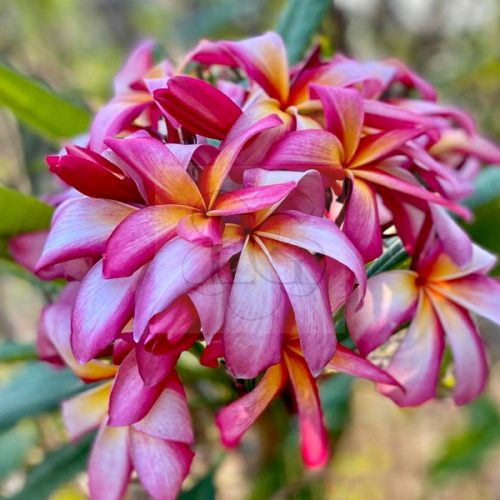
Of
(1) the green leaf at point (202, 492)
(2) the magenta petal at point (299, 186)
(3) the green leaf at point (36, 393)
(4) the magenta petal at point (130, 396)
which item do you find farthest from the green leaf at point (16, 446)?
(2) the magenta petal at point (299, 186)

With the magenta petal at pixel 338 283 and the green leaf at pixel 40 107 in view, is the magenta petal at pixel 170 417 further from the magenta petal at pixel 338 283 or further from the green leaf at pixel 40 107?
the green leaf at pixel 40 107

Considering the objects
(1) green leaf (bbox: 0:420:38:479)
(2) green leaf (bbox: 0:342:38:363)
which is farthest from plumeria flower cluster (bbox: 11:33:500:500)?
(1) green leaf (bbox: 0:420:38:479)

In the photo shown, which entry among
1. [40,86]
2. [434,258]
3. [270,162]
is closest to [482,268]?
[434,258]

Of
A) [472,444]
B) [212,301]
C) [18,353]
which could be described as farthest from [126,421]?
[472,444]

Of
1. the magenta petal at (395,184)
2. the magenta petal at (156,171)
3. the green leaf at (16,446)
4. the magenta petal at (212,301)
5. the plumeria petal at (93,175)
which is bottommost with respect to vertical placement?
the green leaf at (16,446)

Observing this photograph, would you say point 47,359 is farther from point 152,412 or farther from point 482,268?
point 482,268

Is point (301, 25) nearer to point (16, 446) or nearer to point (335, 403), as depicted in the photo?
point (335, 403)
